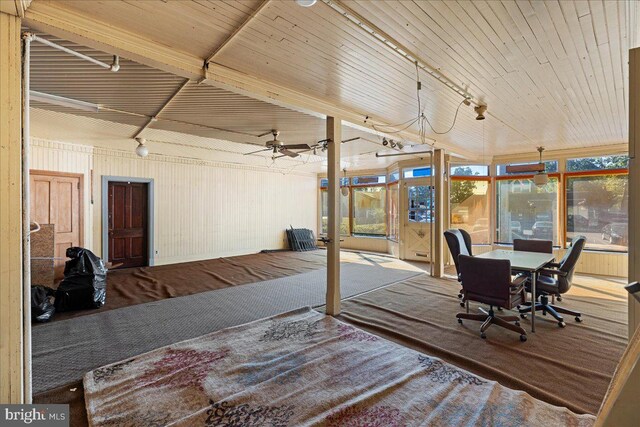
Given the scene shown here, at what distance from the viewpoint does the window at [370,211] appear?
9.08 m

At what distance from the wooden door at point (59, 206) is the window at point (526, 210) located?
29.8ft

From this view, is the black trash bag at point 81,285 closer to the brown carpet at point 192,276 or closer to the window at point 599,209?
the brown carpet at point 192,276

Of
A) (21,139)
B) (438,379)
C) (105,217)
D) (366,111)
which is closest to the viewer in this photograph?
(21,139)

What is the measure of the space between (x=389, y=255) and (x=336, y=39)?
6.92 meters

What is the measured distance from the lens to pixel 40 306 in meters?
3.52

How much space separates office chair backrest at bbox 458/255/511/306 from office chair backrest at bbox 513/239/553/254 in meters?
2.17

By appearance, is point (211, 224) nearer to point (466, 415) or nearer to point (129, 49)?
point (129, 49)

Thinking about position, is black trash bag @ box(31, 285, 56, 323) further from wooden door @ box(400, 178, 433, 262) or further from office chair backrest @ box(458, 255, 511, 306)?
wooden door @ box(400, 178, 433, 262)

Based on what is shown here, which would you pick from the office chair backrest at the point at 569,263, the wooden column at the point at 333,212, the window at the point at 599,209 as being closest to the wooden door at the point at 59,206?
the wooden column at the point at 333,212

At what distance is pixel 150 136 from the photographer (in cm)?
544

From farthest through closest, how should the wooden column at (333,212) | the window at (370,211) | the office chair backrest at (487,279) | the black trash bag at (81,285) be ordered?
1. the window at (370,211)
2. the black trash bag at (81,285)
3. the wooden column at (333,212)
4. the office chair backrest at (487,279)

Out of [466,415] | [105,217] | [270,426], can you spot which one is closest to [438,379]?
[466,415]

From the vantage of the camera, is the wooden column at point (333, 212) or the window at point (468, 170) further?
the window at point (468, 170)

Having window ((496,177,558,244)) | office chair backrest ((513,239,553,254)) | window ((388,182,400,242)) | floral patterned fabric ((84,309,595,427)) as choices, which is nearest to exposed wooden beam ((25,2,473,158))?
floral patterned fabric ((84,309,595,427))
